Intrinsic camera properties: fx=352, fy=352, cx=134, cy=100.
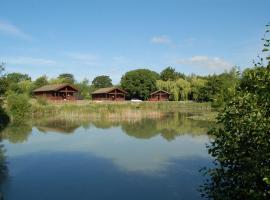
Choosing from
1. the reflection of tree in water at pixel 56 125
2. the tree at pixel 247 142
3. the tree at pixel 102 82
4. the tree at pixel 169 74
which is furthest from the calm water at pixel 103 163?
the tree at pixel 102 82

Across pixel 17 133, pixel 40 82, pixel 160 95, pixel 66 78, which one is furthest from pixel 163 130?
pixel 66 78

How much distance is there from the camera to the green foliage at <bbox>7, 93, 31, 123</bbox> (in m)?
36.2

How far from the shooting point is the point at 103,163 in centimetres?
1662

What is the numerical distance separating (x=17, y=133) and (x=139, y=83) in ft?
151

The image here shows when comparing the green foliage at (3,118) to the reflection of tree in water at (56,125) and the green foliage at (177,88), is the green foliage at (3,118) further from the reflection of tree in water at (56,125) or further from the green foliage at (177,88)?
the green foliage at (177,88)

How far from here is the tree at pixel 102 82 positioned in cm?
10669

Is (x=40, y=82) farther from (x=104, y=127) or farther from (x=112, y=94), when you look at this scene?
(x=104, y=127)

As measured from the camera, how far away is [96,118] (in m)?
39.3

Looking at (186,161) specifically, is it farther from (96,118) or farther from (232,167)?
(96,118)

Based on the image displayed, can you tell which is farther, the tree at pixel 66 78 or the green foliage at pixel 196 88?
the tree at pixel 66 78

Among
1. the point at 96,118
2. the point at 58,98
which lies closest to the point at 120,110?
the point at 96,118

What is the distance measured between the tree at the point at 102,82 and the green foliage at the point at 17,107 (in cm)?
6872

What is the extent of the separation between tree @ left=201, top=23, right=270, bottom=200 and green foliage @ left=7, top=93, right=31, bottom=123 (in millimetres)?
32622

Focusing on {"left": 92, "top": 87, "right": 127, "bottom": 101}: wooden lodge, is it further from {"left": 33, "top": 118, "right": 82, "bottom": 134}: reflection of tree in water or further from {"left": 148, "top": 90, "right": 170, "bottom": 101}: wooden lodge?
{"left": 33, "top": 118, "right": 82, "bottom": 134}: reflection of tree in water
